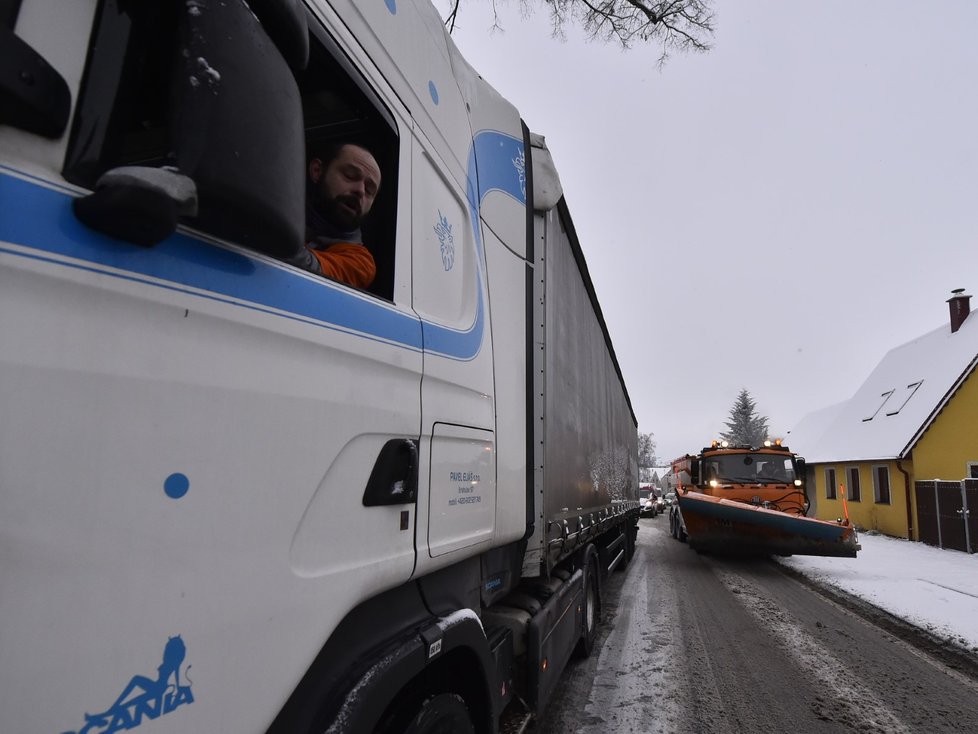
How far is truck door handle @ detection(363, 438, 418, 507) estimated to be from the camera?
160 centimetres

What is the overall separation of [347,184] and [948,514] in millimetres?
17744

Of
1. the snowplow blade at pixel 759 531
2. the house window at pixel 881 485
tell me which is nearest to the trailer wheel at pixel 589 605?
the snowplow blade at pixel 759 531

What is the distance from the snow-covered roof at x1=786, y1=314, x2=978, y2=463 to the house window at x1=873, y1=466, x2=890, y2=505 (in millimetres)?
588

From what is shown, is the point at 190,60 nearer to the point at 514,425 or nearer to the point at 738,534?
the point at 514,425

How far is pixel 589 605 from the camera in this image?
535 centimetres

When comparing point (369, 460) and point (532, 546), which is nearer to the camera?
point (369, 460)

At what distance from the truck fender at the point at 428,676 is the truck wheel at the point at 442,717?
1.4 inches

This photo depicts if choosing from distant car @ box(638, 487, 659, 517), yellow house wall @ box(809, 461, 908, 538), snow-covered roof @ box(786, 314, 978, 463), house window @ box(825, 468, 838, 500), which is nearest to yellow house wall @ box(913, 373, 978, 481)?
snow-covered roof @ box(786, 314, 978, 463)

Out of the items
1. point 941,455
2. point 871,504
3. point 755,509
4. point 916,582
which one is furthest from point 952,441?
point 755,509

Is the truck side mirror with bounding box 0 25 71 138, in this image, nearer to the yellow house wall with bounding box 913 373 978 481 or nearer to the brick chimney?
the yellow house wall with bounding box 913 373 978 481

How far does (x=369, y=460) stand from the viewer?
5.21ft

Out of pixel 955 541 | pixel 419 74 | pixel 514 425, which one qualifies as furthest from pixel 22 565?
pixel 955 541

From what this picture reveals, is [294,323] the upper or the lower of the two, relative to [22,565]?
upper

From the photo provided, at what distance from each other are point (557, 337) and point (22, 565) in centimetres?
330
